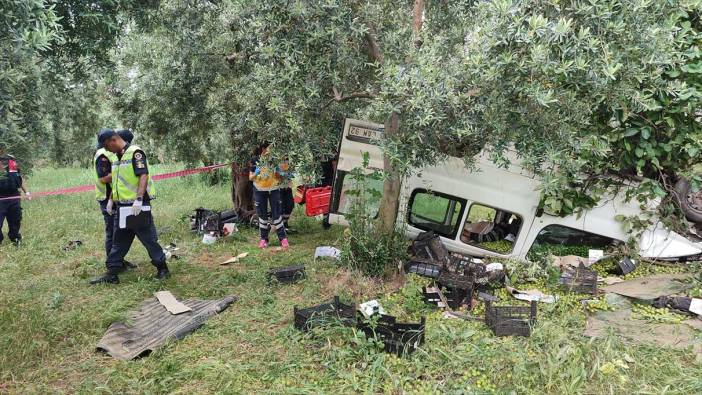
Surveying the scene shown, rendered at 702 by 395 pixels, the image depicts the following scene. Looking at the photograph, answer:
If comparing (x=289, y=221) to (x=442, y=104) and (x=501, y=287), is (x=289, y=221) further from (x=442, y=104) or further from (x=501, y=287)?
(x=442, y=104)

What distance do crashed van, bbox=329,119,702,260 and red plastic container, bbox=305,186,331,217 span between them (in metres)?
1.50

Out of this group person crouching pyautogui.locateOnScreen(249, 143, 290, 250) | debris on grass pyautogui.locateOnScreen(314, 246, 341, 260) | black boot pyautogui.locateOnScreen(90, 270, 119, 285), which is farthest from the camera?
person crouching pyautogui.locateOnScreen(249, 143, 290, 250)

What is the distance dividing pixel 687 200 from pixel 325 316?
555 centimetres

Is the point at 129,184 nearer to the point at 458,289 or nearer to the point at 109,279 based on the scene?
the point at 109,279

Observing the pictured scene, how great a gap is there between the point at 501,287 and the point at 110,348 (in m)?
4.41

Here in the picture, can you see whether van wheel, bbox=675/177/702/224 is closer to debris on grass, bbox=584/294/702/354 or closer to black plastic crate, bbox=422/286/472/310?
debris on grass, bbox=584/294/702/354

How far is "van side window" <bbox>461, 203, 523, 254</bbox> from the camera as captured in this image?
6.58m

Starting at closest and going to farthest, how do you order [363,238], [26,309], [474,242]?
[26,309], [363,238], [474,242]

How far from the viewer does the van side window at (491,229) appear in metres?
6.58

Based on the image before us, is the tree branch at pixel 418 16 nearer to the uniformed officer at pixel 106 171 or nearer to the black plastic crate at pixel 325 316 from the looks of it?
the black plastic crate at pixel 325 316

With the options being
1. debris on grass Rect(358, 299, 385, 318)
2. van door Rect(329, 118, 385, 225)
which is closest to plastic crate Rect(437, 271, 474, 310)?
debris on grass Rect(358, 299, 385, 318)

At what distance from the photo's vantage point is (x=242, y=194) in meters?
9.22

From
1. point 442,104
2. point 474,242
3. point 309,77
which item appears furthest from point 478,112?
point 474,242

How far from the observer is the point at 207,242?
786cm
